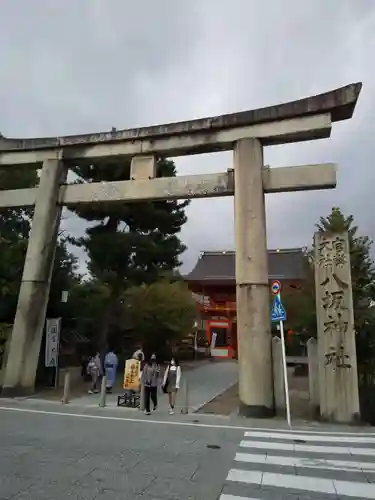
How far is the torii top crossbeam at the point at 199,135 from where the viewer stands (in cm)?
1182

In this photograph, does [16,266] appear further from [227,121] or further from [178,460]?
[178,460]

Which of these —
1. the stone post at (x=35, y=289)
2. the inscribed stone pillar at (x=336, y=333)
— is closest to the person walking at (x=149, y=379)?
the inscribed stone pillar at (x=336, y=333)

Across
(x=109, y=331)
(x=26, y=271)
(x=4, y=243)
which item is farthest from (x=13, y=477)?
(x=109, y=331)

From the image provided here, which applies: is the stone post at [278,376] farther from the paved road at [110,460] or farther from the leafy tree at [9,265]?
the leafy tree at [9,265]

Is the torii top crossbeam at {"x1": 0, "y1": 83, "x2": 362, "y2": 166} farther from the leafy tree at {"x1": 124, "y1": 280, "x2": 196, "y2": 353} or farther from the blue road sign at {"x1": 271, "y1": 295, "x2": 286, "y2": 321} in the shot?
the leafy tree at {"x1": 124, "y1": 280, "x2": 196, "y2": 353}

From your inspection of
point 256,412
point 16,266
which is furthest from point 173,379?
point 16,266

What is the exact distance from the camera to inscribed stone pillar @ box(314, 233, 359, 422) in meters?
10.2

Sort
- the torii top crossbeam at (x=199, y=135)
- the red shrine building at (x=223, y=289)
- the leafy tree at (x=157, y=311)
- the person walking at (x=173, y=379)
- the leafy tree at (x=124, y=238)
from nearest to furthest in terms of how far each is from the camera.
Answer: the torii top crossbeam at (x=199, y=135) → the person walking at (x=173, y=379) → the leafy tree at (x=124, y=238) → the leafy tree at (x=157, y=311) → the red shrine building at (x=223, y=289)

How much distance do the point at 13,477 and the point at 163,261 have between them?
698 inches

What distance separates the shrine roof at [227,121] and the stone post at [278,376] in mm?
6387

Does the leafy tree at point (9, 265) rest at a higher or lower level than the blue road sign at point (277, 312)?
higher

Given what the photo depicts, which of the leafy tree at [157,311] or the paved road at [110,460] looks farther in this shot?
the leafy tree at [157,311]

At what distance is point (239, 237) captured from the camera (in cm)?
1202

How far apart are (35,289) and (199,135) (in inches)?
290
